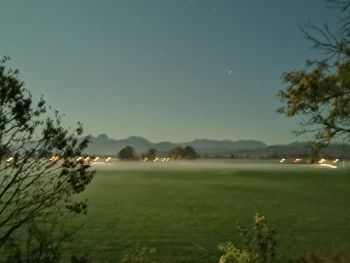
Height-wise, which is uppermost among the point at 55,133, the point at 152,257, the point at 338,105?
the point at 338,105

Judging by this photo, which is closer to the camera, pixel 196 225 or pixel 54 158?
pixel 54 158

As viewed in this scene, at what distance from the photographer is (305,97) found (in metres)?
12.0

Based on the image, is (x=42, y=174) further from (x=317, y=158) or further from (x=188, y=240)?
(x=188, y=240)

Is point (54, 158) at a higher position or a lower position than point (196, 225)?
higher

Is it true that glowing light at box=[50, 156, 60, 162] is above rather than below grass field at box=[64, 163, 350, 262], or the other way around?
above

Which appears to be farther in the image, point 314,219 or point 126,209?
point 126,209

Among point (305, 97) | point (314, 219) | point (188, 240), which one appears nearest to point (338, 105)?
point (305, 97)

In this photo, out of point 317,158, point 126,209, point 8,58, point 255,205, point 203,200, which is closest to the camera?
point 8,58

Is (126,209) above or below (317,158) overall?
below

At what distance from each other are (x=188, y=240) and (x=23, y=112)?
18.1 metres

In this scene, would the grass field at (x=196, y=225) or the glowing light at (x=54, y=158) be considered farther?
the grass field at (x=196, y=225)

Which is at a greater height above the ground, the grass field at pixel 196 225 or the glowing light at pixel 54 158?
the glowing light at pixel 54 158

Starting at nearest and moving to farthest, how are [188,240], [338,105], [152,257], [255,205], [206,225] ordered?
[338,105], [152,257], [188,240], [206,225], [255,205]

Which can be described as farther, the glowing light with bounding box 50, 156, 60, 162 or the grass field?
the grass field
